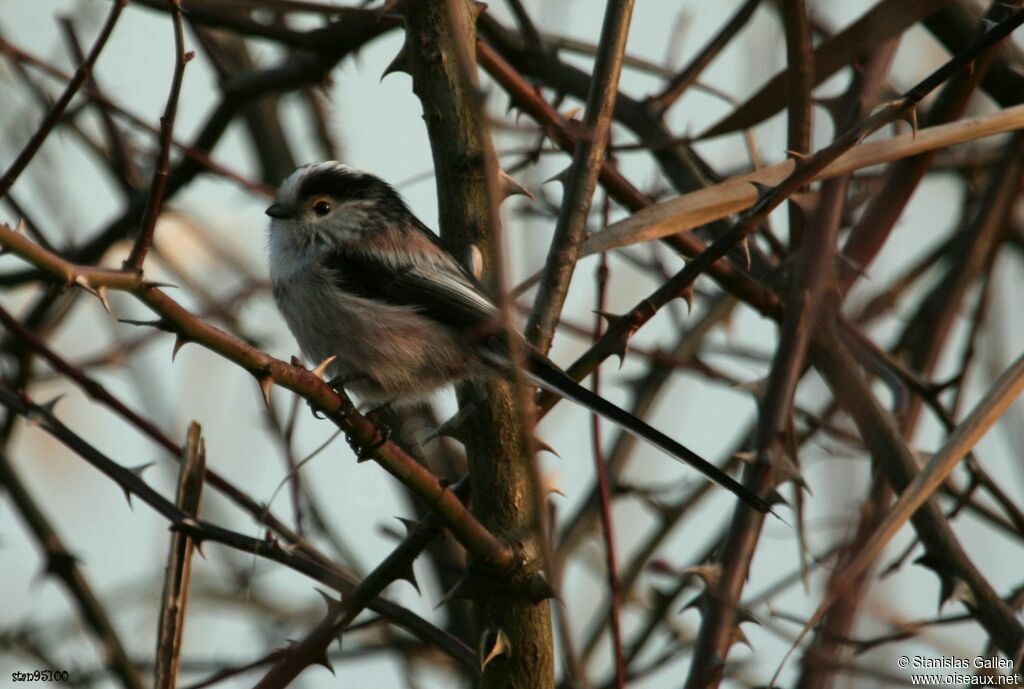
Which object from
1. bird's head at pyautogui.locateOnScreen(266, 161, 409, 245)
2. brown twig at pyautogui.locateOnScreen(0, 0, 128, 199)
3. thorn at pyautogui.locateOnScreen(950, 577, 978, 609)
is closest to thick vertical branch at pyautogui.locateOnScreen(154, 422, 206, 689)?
brown twig at pyautogui.locateOnScreen(0, 0, 128, 199)

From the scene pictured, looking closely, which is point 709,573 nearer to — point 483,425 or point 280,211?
point 483,425

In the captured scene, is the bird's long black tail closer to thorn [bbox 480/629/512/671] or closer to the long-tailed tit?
the long-tailed tit

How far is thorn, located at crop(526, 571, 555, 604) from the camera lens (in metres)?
2.45

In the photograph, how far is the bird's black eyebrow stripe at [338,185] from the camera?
13.1 ft

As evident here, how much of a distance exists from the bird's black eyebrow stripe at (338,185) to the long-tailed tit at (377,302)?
0.07 feet

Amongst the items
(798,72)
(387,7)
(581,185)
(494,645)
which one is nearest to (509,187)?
(581,185)

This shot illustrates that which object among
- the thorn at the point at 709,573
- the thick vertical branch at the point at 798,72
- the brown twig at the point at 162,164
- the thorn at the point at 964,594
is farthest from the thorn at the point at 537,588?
the thick vertical branch at the point at 798,72

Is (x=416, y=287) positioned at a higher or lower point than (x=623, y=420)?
higher

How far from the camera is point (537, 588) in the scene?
8.09 feet

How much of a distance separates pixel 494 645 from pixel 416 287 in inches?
55.1

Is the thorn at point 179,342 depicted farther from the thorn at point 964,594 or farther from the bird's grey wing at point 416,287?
the thorn at point 964,594

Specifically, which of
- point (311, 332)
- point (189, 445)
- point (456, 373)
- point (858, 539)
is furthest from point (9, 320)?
point (858, 539)

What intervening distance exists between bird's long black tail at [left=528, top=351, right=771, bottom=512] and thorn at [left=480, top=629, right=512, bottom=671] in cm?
58

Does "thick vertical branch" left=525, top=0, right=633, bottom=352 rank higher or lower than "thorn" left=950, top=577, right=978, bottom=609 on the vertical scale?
higher
